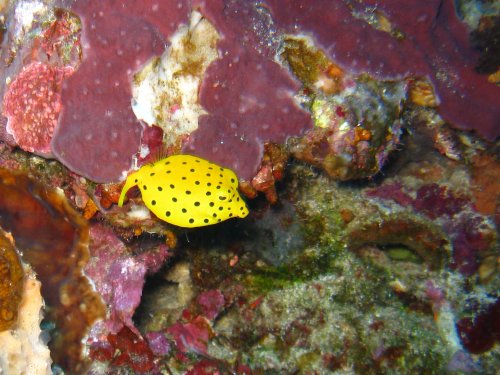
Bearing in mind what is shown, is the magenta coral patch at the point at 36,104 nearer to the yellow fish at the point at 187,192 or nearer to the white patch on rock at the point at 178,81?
the white patch on rock at the point at 178,81

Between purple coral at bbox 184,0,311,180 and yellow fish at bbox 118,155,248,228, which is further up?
purple coral at bbox 184,0,311,180

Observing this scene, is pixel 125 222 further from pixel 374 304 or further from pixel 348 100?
pixel 374 304

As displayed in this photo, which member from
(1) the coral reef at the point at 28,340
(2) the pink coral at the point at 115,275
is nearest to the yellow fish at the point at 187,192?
(2) the pink coral at the point at 115,275

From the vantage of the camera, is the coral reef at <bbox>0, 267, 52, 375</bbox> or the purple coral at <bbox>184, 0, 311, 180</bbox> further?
the coral reef at <bbox>0, 267, 52, 375</bbox>

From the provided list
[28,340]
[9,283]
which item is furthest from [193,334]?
[9,283]

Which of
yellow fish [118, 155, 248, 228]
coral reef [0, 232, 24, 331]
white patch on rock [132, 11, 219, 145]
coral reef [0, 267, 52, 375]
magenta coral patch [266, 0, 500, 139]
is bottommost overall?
coral reef [0, 267, 52, 375]

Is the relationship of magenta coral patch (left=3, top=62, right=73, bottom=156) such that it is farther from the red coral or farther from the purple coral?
the red coral

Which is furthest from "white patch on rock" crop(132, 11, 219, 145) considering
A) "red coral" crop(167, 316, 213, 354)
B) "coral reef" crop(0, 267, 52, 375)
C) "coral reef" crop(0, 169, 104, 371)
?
"red coral" crop(167, 316, 213, 354)
